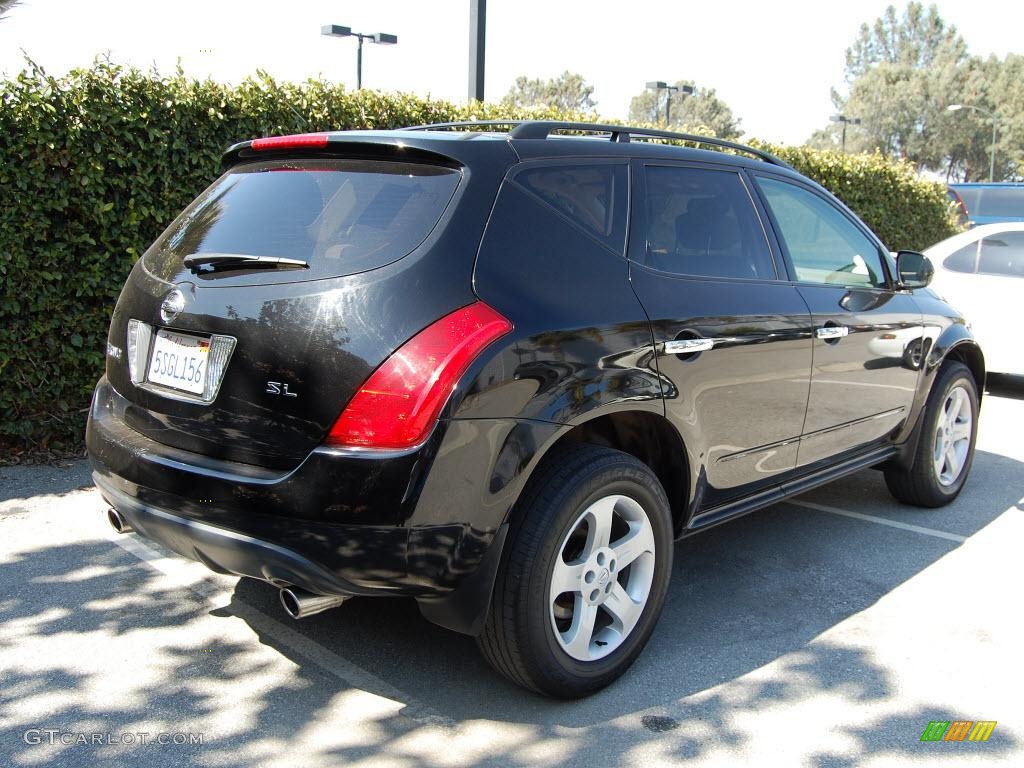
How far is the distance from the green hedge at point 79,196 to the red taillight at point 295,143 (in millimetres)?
2622

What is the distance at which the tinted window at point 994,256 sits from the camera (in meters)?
8.29

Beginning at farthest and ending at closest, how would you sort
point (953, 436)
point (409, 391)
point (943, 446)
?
1. point (953, 436)
2. point (943, 446)
3. point (409, 391)

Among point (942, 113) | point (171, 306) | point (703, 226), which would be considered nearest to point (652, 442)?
point (703, 226)

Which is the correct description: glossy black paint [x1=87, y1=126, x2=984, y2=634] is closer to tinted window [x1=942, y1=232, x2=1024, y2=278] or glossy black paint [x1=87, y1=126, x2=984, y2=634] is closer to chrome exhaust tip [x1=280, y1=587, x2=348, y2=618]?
chrome exhaust tip [x1=280, y1=587, x2=348, y2=618]

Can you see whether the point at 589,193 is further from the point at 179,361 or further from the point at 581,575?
the point at 179,361

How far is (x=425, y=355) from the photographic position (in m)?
2.57

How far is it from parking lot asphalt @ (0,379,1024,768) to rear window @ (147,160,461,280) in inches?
53.4

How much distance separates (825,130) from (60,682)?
87932mm

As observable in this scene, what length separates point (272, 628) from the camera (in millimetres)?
3564

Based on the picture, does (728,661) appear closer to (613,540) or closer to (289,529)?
(613,540)

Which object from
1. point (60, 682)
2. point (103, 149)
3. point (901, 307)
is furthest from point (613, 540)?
point (103, 149)

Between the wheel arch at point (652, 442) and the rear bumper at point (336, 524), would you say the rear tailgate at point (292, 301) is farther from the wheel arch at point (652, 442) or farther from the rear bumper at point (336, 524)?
the wheel arch at point (652, 442)

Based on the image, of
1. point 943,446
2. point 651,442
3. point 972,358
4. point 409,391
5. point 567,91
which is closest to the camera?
point 409,391

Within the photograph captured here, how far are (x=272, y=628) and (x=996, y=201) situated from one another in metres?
27.8
